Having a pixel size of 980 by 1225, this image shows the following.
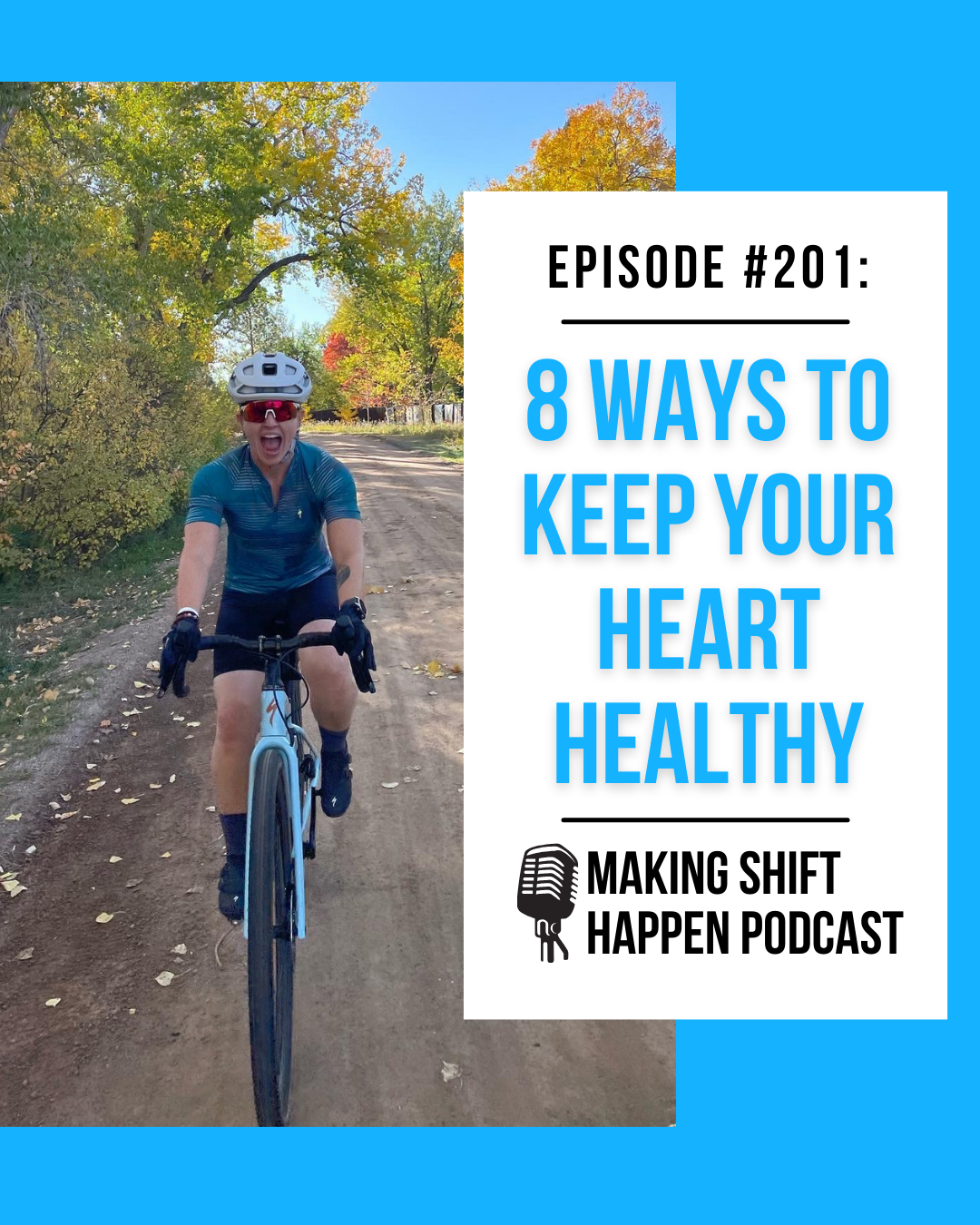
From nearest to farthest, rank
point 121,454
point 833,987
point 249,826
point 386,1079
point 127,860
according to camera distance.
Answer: point 249,826 → point 386,1079 → point 833,987 → point 127,860 → point 121,454

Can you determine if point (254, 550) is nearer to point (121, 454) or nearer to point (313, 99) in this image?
point (121, 454)

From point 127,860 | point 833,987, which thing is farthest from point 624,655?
point 127,860

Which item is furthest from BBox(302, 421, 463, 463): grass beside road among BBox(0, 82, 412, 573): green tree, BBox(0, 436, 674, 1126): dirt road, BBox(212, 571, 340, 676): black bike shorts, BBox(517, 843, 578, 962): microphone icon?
BBox(517, 843, 578, 962): microphone icon

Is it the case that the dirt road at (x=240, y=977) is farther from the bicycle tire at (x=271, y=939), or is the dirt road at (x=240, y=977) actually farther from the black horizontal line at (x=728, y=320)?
the black horizontal line at (x=728, y=320)

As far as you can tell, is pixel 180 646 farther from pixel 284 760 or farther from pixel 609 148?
pixel 609 148

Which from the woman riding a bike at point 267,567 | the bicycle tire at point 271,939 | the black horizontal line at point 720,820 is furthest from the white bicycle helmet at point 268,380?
the black horizontal line at point 720,820

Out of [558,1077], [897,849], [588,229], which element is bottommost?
[558,1077]

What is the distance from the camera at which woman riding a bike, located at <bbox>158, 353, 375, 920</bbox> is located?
343cm

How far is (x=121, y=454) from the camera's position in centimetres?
1186

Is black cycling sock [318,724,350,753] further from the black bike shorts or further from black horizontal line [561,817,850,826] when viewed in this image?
black horizontal line [561,817,850,826]

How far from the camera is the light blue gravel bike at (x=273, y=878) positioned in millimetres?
2793

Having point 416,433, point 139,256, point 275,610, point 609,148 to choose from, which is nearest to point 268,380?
point 275,610

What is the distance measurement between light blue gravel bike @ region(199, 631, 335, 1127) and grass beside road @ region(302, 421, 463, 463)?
22.5 meters

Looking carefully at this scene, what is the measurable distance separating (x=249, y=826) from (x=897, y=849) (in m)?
2.51
